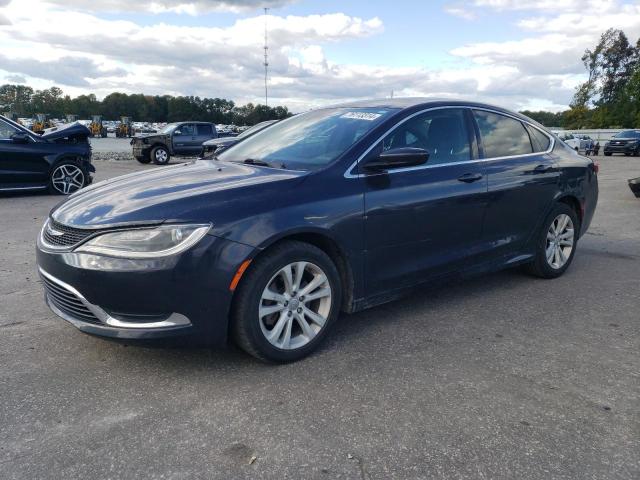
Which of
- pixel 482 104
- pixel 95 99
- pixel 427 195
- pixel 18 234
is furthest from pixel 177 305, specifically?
pixel 95 99

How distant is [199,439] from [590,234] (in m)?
6.70

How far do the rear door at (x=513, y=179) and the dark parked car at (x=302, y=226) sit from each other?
0.6 inches

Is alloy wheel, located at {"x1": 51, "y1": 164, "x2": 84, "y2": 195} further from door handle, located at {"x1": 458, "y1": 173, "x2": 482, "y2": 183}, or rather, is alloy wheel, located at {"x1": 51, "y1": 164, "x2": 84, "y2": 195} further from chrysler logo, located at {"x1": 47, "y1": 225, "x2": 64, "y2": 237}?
door handle, located at {"x1": 458, "y1": 173, "x2": 482, "y2": 183}

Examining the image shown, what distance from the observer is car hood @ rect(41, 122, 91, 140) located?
10.5 metres

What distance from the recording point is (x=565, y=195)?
5.20 metres

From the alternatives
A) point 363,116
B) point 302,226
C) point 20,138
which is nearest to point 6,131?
point 20,138

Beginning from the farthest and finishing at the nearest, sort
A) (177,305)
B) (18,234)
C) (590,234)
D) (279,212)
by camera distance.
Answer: (590,234) → (18,234) → (279,212) → (177,305)

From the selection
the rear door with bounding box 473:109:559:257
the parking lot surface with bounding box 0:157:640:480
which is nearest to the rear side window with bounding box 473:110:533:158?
the rear door with bounding box 473:109:559:257

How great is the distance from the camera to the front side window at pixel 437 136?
394cm

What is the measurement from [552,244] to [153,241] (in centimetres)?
384

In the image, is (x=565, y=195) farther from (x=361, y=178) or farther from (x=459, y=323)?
(x=361, y=178)

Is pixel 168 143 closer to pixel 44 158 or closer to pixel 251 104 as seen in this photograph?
pixel 44 158

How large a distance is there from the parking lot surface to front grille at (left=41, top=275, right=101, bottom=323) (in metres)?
0.34

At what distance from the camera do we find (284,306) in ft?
10.7
